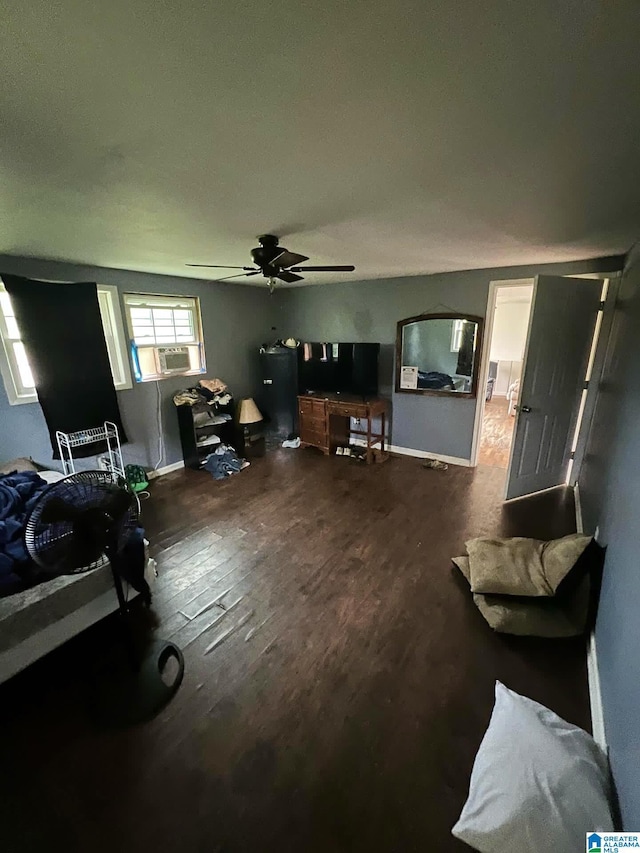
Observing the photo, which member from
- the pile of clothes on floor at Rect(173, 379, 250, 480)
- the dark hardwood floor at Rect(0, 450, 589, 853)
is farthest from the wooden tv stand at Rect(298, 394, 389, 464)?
the dark hardwood floor at Rect(0, 450, 589, 853)

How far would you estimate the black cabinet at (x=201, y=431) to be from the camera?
4.23 meters

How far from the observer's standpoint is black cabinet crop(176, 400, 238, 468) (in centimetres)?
423

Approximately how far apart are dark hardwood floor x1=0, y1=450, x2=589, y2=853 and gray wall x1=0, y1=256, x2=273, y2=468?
1.59 meters

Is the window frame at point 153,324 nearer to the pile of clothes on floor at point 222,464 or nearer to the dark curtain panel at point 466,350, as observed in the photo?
the pile of clothes on floor at point 222,464

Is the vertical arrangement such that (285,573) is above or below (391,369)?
below

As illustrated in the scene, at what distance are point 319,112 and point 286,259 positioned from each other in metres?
1.27

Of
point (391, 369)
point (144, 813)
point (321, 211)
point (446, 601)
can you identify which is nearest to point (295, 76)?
point (321, 211)

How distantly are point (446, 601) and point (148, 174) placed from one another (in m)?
2.70

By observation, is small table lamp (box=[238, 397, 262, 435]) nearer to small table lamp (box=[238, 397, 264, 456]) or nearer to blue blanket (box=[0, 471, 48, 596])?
small table lamp (box=[238, 397, 264, 456])

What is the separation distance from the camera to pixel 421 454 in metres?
4.59

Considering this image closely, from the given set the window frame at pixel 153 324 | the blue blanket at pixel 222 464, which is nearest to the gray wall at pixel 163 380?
the window frame at pixel 153 324

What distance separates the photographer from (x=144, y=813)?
1245 millimetres

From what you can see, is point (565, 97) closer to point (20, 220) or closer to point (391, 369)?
point (20, 220)

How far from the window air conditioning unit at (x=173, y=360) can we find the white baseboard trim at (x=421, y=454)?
248cm
